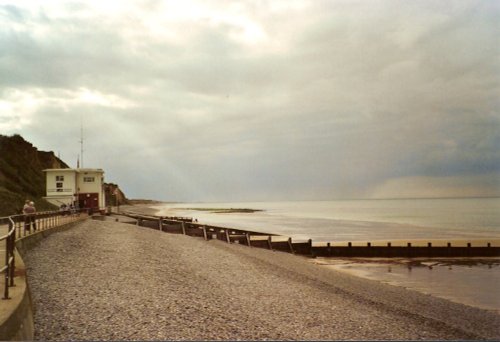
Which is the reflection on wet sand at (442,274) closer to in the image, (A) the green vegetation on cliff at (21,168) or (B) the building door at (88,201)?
(B) the building door at (88,201)

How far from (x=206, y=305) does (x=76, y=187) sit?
37.3 metres

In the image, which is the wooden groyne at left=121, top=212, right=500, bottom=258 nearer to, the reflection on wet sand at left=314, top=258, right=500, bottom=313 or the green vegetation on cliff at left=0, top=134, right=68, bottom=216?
the reflection on wet sand at left=314, top=258, right=500, bottom=313

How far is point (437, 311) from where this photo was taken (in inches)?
594

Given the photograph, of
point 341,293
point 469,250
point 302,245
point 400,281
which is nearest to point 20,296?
point 341,293

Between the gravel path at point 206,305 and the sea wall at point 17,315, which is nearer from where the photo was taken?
the sea wall at point 17,315

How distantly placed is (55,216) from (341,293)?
→ 63.6 feet

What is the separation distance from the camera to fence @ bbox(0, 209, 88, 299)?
27.8 feet

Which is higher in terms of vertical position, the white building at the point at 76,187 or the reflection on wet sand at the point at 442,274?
the white building at the point at 76,187

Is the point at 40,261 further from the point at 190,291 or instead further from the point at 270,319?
the point at 270,319

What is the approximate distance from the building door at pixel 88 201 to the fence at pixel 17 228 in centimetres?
906

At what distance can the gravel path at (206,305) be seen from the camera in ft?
30.2

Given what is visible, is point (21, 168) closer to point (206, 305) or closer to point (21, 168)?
point (21, 168)

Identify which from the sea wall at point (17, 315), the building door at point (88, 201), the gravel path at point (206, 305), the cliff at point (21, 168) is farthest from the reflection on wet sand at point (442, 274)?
the cliff at point (21, 168)

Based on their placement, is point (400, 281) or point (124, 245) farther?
point (400, 281)
